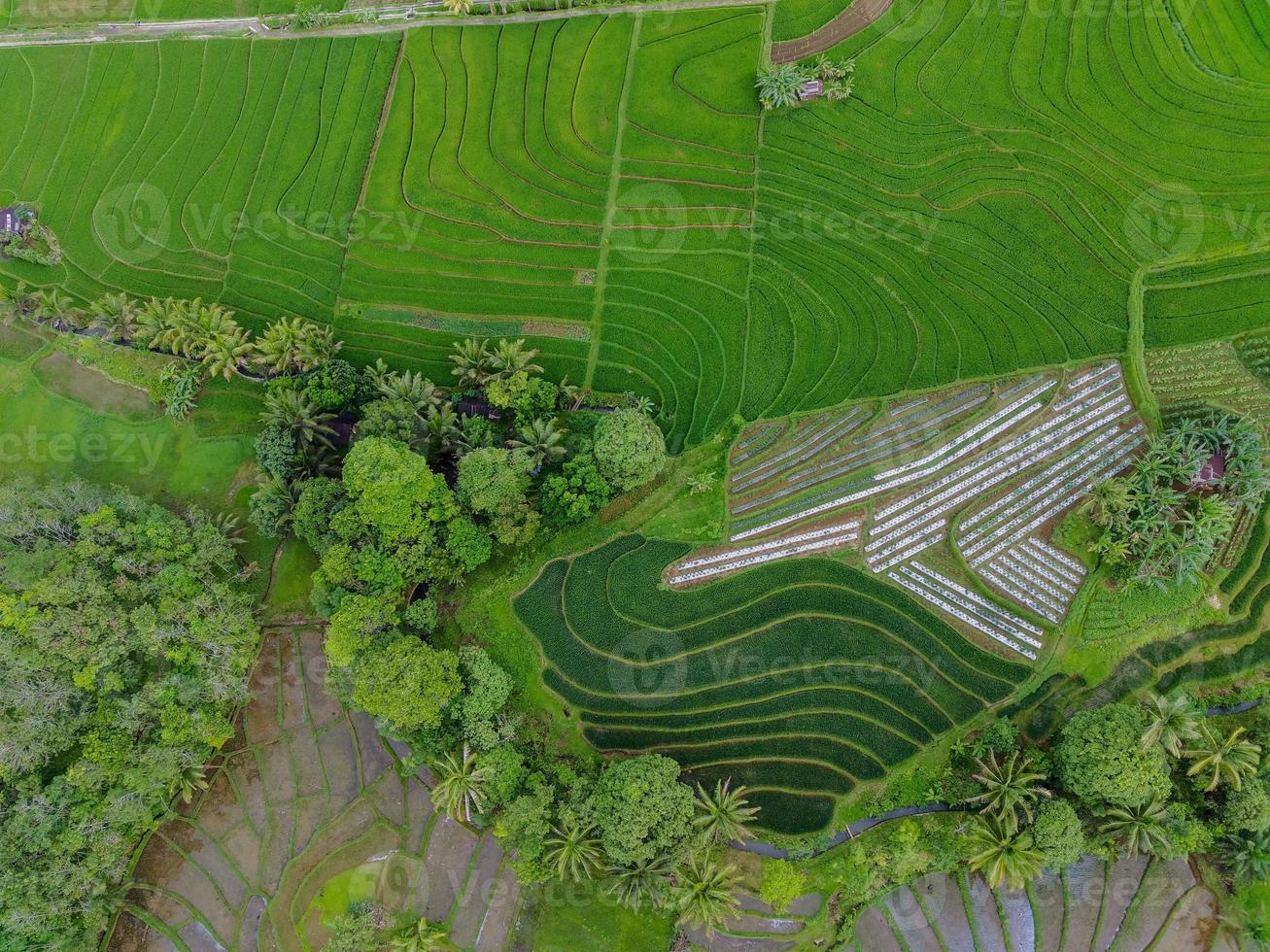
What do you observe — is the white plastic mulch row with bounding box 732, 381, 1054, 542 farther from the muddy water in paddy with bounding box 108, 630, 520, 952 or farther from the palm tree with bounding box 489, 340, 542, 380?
the muddy water in paddy with bounding box 108, 630, 520, 952

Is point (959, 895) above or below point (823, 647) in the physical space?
below

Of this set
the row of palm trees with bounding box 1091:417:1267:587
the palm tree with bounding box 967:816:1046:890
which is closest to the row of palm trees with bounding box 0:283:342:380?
the palm tree with bounding box 967:816:1046:890

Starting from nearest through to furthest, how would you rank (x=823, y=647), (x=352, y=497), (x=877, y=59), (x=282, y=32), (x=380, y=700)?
(x=380, y=700)
(x=352, y=497)
(x=823, y=647)
(x=877, y=59)
(x=282, y=32)

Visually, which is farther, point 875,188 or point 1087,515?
point 875,188

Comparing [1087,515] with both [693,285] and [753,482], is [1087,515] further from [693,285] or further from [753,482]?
[693,285]

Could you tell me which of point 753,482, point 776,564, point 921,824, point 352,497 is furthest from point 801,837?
point 352,497

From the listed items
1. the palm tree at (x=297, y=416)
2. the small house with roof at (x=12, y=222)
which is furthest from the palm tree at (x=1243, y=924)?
the small house with roof at (x=12, y=222)
